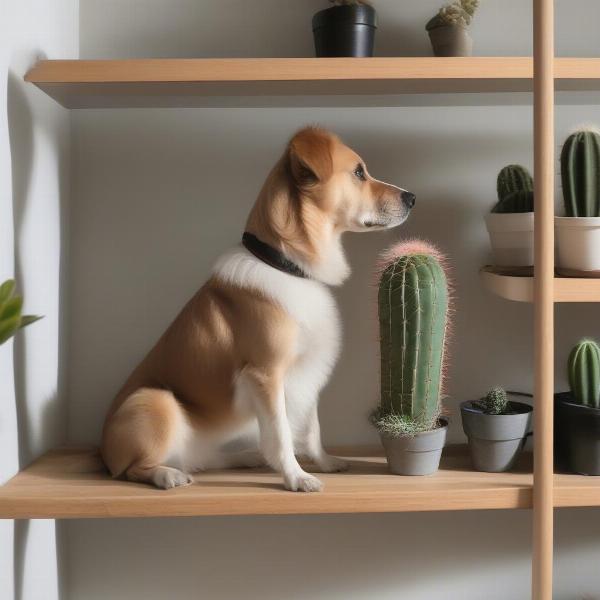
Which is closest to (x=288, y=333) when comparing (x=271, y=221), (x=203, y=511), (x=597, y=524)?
(x=271, y=221)

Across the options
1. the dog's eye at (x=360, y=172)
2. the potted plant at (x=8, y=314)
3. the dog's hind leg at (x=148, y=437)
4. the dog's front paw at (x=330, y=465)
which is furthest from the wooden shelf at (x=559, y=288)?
the potted plant at (x=8, y=314)

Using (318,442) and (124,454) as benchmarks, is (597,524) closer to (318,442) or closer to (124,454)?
(318,442)

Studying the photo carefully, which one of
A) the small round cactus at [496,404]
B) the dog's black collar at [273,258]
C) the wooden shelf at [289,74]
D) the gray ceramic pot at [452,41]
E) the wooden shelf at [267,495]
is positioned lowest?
the wooden shelf at [267,495]

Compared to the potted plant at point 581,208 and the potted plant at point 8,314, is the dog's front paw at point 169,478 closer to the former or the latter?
the potted plant at point 8,314

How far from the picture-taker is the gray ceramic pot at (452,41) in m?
1.27

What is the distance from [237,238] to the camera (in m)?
1.42

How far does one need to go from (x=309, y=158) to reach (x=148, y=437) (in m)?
0.50

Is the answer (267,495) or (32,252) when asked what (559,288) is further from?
(32,252)

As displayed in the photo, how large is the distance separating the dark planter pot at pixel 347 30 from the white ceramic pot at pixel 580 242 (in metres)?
0.44

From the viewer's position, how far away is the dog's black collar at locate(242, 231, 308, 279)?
1.17 meters

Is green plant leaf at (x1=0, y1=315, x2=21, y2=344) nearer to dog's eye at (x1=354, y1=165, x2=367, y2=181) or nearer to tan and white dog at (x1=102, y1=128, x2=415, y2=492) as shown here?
tan and white dog at (x1=102, y1=128, x2=415, y2=492)

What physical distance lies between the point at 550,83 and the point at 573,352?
43 cm

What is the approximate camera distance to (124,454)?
117 centimetres

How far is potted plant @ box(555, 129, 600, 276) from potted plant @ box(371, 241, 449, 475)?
0.69ft
